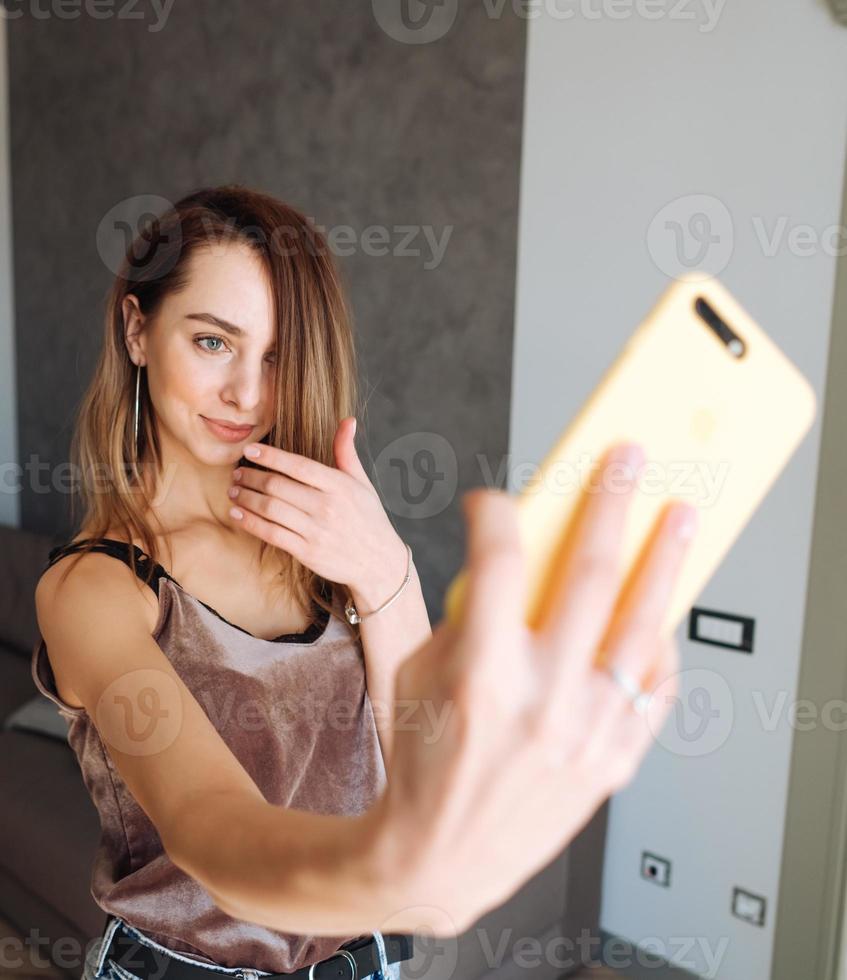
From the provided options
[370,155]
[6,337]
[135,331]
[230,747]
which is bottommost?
[230,747]

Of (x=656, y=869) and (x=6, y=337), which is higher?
(x=6, y=337)

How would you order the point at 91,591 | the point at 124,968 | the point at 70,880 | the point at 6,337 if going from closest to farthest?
the point at 91,591 < the point at 124,968 < the point at 70,880 < the point at 6,337

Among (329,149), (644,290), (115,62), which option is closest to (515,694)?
(644,290)

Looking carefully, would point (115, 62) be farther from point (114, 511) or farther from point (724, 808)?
point (724, 808)

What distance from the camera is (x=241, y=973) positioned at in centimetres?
83

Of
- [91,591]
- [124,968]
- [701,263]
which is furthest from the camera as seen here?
[701,263]

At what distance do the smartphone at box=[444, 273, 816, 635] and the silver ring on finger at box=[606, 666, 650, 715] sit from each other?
0.04 metres

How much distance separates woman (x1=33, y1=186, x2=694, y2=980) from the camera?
21.7 inches

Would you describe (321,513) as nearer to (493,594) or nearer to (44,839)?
(493,594)

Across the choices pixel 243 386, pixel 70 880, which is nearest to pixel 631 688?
pixel 243 386

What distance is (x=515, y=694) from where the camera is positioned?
1.03ft

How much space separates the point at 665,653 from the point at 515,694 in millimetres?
69

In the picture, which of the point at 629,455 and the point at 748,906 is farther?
the point at 748,906

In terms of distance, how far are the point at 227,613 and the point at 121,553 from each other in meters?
0.15
